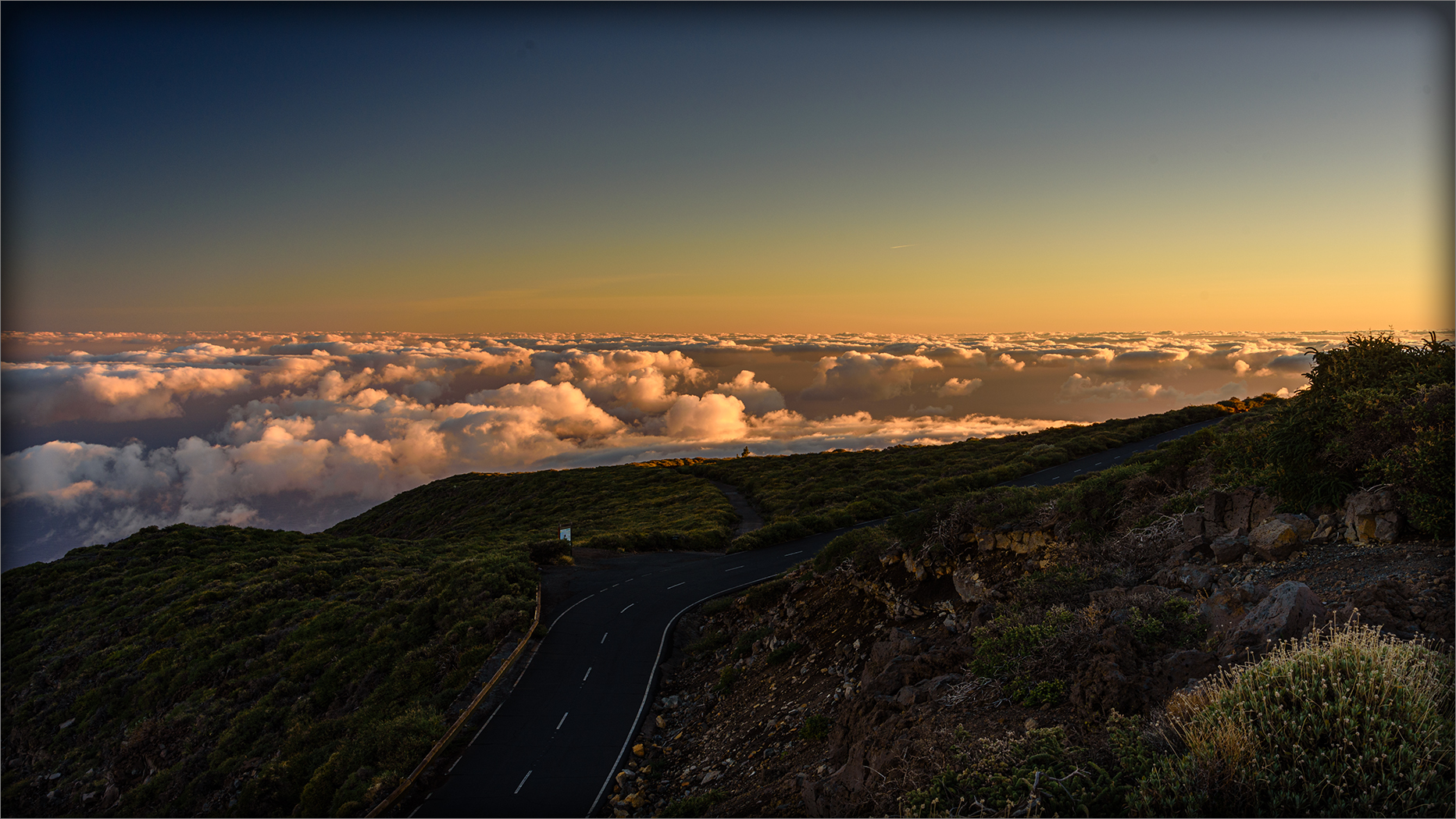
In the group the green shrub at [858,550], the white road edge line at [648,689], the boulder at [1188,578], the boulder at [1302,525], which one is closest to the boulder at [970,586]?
the green shrub at [858,550]

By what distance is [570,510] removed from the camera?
68.1 metres

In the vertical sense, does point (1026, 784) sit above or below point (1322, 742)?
below

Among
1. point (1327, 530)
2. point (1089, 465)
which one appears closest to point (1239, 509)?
point (1327, 530)

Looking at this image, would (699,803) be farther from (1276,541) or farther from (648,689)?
(1276,541)

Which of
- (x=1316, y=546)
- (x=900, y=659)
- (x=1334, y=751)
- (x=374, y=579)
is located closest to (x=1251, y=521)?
(x=1316, y=546)

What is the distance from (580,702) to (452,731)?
150 inches

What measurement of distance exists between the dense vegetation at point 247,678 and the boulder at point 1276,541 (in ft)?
65.5

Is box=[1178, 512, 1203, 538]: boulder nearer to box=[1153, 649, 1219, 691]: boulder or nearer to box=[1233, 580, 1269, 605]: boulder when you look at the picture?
box=[1233, 580, 1269, 605]: boulder

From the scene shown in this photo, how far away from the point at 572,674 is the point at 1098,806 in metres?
19.2

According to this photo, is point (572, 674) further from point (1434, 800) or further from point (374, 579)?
point (1434, 800)

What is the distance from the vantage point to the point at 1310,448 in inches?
461

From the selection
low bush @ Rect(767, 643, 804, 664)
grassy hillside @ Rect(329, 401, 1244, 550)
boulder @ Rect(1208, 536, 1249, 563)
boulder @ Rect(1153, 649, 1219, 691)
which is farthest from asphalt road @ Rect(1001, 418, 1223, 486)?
boulder @ Rect(1153, 649, 1219, 691)

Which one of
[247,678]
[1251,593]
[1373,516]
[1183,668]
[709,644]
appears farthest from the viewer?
[247,678]

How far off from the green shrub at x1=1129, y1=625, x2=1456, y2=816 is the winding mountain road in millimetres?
13349
